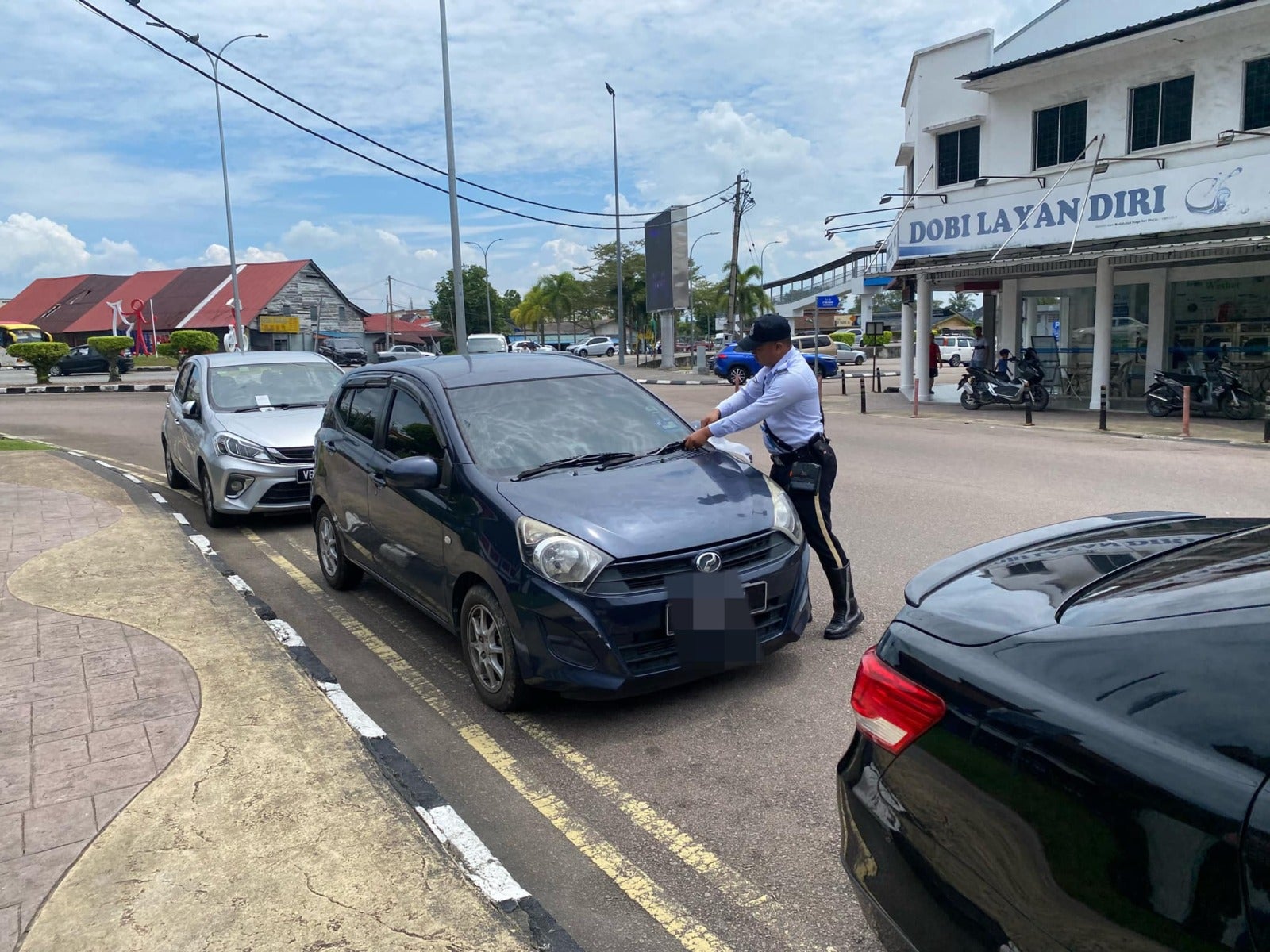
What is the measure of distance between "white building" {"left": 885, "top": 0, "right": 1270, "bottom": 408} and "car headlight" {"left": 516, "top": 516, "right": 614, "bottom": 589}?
51.6 ft

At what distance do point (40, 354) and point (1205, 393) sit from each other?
37010 millimetres

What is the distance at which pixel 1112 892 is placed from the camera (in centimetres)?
164

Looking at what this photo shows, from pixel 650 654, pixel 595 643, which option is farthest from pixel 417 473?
pixel 650 654

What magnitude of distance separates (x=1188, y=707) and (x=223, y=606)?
5765mm

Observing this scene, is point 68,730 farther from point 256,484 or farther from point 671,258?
point 671,258

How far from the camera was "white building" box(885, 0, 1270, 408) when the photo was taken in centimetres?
1692

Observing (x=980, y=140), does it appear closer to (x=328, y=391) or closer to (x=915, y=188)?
(x=915, y=188)

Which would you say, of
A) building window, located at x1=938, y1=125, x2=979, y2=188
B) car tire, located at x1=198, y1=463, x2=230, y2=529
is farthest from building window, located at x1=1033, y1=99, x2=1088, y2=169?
car tire, located at x1=198, y1=463, x2=230, y2=529

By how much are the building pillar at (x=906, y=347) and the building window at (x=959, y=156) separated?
3811mm

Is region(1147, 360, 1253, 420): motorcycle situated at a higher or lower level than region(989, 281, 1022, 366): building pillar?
lower

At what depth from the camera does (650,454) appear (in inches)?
200

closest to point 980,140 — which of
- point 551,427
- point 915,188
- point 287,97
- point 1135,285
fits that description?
point 915,188

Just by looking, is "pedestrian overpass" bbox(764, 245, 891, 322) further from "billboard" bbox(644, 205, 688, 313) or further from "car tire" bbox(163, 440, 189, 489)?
"car tire" bbox(163, 440, 189, 489)

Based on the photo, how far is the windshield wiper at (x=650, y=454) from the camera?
486 centimetres
